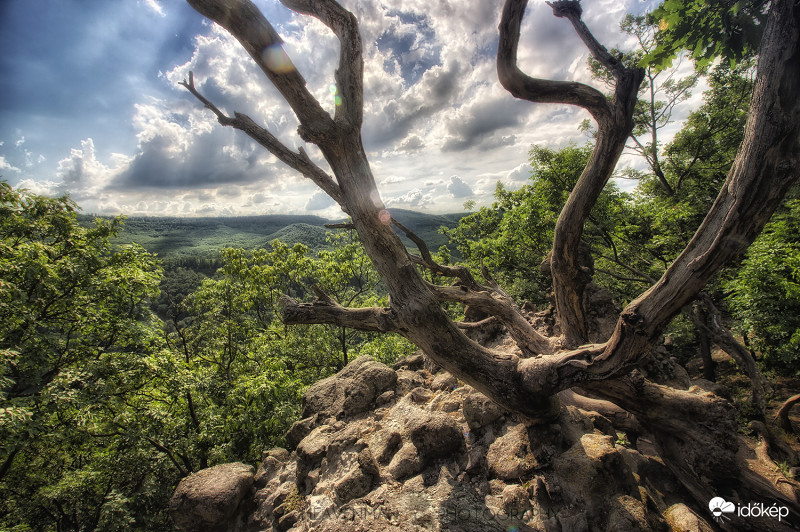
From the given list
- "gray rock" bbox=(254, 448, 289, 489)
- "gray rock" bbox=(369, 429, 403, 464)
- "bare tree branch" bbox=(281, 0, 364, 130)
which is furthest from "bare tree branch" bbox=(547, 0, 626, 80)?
"gray rock" bbox=(254, 448, 289, 489)

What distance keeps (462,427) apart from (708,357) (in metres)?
10.8

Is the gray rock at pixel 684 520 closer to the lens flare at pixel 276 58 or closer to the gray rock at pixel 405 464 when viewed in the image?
the gray rock at pixel 405 464

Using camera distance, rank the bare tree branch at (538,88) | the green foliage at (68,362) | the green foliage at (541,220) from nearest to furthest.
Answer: the bare tree branch at (538,88), the green foliage at (68,362), the green foliage at (541,220)

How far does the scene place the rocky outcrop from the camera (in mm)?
3797

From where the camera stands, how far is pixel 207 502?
219 inches

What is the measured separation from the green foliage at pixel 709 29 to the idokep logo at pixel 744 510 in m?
5.48

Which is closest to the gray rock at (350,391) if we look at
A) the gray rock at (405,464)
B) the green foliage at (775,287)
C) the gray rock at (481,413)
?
the gray rock at (405,464)

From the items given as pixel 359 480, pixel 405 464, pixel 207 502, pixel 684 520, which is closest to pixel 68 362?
pixel 207 502

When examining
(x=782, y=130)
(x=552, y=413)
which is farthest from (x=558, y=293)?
(x=782, y=130)

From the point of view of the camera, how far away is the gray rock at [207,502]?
5547 mm

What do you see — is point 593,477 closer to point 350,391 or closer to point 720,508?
point 720,508

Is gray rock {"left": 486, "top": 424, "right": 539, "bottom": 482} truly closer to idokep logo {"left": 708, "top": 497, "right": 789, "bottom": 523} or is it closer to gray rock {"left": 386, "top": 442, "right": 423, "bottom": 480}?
gray rock {"left": 386, "top": 442, "right": 423, "bottom": 480}

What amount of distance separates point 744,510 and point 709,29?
5.95 m

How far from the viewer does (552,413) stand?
443 cm
